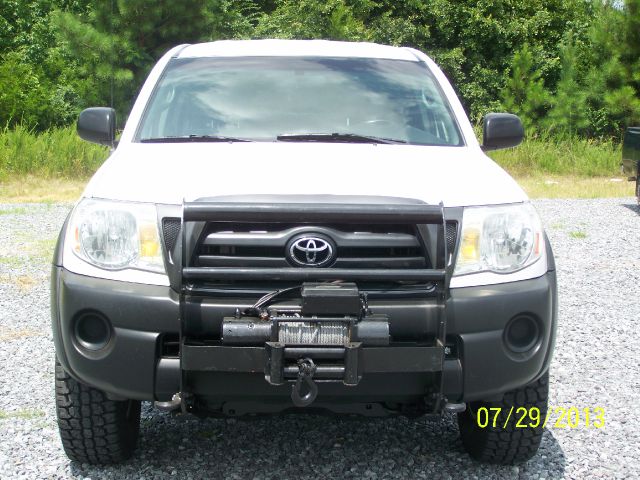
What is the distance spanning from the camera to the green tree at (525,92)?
2533 centimetres

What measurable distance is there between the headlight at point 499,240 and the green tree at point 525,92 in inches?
887

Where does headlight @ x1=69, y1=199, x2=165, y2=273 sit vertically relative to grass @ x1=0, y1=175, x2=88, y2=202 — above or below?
above

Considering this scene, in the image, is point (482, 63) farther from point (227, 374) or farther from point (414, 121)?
point (227, 374)

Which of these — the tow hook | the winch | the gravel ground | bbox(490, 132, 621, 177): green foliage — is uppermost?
the winch

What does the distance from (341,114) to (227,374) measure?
175cm

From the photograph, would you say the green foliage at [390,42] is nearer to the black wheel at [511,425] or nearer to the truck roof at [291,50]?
the truck roof at [291,50]

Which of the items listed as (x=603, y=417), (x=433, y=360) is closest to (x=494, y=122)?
(x=603, y=417)

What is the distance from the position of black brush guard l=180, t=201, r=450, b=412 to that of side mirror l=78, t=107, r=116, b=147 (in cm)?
174

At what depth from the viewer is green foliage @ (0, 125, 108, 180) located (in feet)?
59.1

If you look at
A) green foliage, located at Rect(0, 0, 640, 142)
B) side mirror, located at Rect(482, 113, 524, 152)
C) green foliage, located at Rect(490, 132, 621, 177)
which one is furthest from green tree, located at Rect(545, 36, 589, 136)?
side mirror, located at Rect(482, 113, 524, 152)

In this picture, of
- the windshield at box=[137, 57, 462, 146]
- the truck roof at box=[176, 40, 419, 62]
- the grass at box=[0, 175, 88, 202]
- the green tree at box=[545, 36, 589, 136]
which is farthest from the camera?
the green tree at box=[545, 36, 589, 136]

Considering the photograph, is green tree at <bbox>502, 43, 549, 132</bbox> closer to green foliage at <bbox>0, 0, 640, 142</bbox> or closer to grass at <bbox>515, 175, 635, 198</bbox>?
green foliage at <bbox>0, 0, 640, 142</bbox>

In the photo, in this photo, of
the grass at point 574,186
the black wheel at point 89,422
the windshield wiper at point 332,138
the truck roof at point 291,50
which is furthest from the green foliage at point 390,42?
the black wheel at point 89,422

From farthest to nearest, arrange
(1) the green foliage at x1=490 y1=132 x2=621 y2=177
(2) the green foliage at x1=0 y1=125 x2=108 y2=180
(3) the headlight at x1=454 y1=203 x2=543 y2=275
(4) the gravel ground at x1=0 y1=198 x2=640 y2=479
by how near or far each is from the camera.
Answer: (1) the green foliage at x1=490 y1=132 x2=621 y2=177, (2) the green foliage at x1=0 y1=125 x2=108 y2=180, (4) the gravel ground at x1=0 y1=198 x2=640 y2=479, (3) the headlight at x1=454 y1=203 x2=543 y2=275
